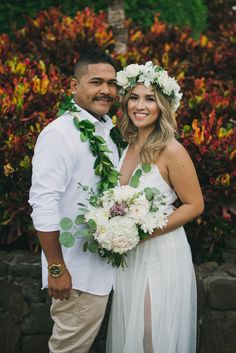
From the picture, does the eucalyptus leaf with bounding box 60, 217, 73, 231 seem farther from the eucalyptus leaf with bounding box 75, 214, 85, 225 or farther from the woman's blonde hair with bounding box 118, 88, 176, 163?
the woman's blonde hair with bounding box 118, 88, 176, 163

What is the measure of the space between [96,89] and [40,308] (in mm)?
1709

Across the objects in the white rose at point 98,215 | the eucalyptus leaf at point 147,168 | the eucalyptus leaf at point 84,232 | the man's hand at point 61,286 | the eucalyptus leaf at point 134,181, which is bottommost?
the man's hand at point 61,286

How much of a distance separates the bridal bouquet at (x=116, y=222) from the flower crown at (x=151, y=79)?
0.69 meters

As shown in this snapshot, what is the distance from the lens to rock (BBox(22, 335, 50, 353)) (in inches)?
160

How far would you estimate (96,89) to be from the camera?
3.32 m

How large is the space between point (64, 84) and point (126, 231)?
9.30 feet

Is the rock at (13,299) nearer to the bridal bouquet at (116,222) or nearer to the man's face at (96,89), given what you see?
the bridal bouquet at (116,222)

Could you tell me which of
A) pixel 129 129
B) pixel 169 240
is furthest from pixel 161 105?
pixel 169 240

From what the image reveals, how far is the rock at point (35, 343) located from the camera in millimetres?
4066

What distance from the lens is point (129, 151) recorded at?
146 inches

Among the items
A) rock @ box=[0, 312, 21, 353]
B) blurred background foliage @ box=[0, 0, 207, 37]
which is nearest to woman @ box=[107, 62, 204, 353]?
rock @ box=[0, 312, 21, 353]

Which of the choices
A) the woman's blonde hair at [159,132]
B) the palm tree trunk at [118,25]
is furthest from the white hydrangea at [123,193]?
the palm tree trunk at [118,25]

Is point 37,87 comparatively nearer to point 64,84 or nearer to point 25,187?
point 64,84

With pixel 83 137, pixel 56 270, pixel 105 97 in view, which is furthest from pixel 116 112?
pixel 56 270
